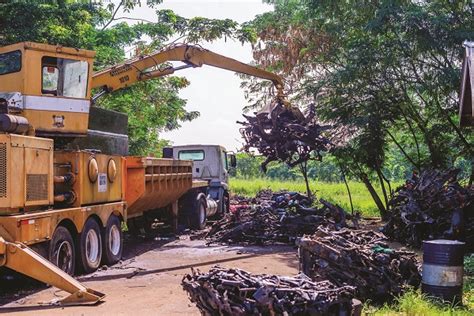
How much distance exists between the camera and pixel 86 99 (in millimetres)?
11047

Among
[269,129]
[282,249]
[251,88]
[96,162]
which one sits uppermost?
[251,88]

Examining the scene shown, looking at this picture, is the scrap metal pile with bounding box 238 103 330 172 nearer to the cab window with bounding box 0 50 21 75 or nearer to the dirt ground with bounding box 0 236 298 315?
the dirt ground with bounding box 0 236 298 315

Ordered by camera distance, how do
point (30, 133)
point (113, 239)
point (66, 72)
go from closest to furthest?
point (30, 133), point (66, 72), point (113, 239)

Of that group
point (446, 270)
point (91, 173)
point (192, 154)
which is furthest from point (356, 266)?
point (192, 154)

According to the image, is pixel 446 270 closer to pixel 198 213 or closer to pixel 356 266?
pixel 356 266

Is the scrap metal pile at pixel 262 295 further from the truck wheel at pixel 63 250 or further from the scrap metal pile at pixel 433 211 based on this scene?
the scrap metal pile at pixel 433 211

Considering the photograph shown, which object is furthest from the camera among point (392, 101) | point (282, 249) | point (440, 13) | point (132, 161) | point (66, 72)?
point (392, 101)

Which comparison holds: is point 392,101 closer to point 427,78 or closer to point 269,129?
point 427,78

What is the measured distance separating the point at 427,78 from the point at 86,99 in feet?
33.7

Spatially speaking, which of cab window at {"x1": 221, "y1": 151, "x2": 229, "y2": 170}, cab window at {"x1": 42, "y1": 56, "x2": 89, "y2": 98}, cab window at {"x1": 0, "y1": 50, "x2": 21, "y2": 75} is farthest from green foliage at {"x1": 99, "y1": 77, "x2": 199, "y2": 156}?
cab window at {"x1": 0, "y1": 50, "x2": 21, "y2": 75}

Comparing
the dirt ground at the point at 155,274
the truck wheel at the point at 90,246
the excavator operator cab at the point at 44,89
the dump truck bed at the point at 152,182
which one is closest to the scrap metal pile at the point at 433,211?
the dirt ground at the point at 155,274

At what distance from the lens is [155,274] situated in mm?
10875

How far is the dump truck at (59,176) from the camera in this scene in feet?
27.2

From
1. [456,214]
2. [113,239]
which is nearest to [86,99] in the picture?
[113,239]
